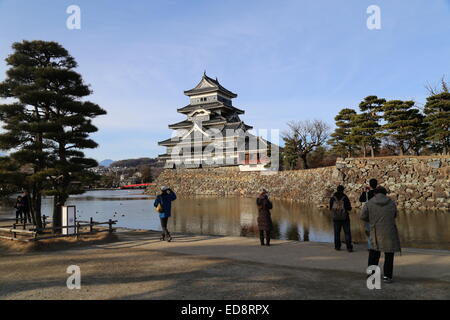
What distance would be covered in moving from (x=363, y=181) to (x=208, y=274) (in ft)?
65.7

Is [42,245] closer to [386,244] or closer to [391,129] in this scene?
[386,244]

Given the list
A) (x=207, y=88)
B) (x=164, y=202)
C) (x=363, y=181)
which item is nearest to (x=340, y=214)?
(x=164, y=202)

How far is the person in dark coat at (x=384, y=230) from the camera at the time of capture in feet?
15.3

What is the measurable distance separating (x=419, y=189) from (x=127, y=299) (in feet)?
69.1

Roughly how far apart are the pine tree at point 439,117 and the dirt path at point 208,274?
18525mm

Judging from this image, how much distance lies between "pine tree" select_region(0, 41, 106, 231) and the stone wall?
18.2 m

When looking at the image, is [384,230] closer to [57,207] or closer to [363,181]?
[57,207]

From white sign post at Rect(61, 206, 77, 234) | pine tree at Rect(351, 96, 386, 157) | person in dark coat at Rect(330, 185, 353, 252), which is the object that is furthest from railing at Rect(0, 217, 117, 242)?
pine tree at Rect(351, 96, 386, 157)

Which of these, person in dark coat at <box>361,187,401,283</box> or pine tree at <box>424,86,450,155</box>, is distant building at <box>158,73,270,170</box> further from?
person in dark coat at <box>361,187,401,283</box>

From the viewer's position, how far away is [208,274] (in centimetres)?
534

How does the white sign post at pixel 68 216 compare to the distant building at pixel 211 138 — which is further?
the distant building at pixel 211 138

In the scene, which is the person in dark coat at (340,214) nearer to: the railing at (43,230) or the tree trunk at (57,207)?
the railing at (43,230)

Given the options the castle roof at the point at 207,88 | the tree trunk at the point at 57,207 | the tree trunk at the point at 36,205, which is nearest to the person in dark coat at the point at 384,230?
the tree trunk at the point at 57,207

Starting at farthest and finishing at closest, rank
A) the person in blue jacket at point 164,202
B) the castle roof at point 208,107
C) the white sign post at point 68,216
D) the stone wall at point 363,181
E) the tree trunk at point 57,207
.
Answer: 1. the castle roof at point 208,107
2. the stone wall at point 363,181
3. the tree trunk at point 57,207
4. the white sign post at point 68,216
5. the person in blue jacket at point 164,202
